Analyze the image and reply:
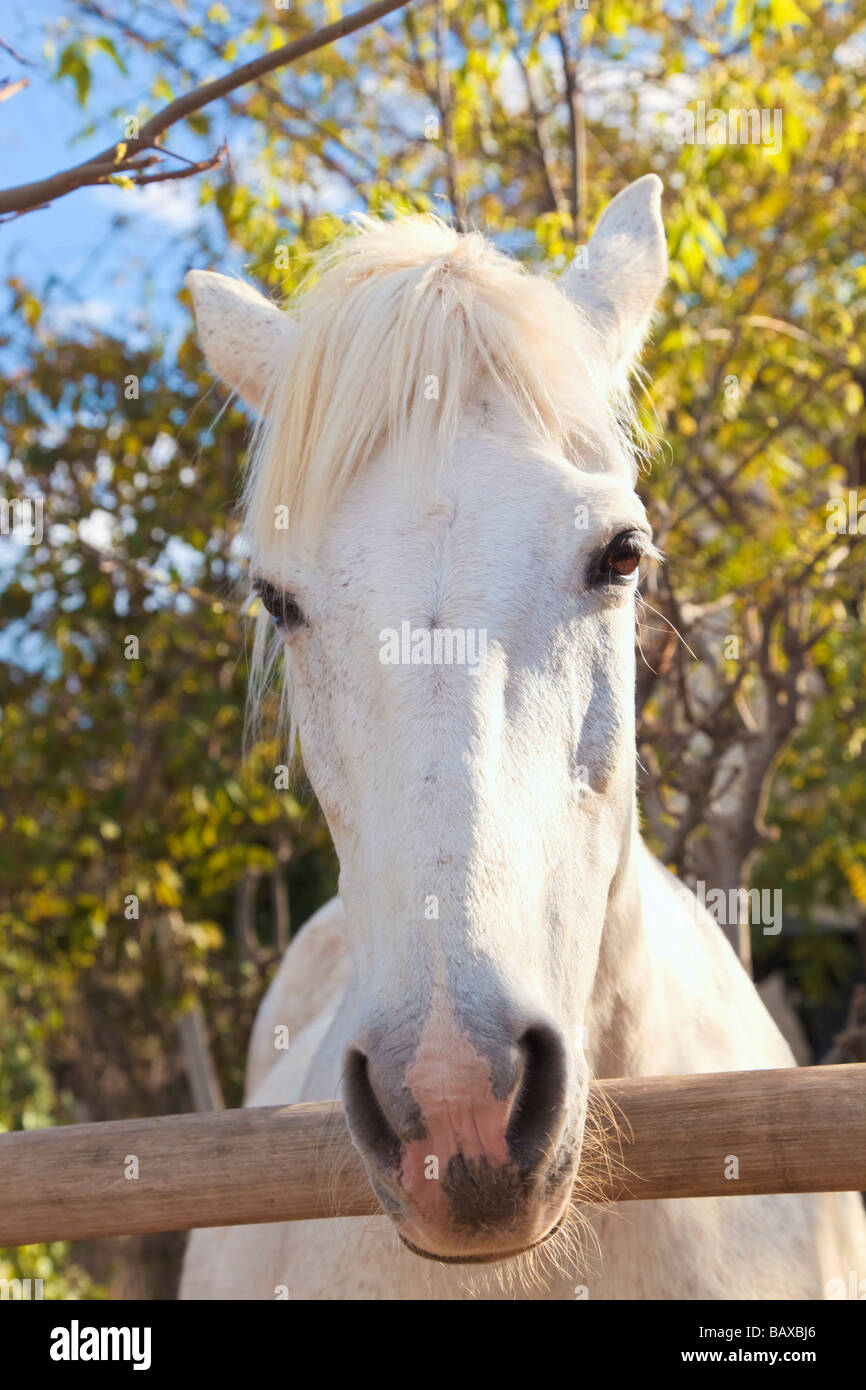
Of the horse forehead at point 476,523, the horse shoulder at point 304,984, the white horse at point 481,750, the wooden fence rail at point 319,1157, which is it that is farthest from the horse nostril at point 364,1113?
the horse shoulder at point 304,984

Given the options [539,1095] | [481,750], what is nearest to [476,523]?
[481,750]

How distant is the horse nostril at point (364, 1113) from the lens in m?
1.38

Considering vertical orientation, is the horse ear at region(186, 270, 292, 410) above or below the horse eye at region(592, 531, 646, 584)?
above

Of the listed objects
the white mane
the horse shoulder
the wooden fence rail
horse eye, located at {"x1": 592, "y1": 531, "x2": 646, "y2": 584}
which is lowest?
the wooden fence rail

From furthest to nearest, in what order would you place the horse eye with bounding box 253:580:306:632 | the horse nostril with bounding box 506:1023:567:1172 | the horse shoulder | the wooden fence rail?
1. the horse shoulder
2. the horse eye with bounding box 253:580:306:632
3. the wooden fence rail
4. the horse nostril with bounding box 506:1023:567:1172

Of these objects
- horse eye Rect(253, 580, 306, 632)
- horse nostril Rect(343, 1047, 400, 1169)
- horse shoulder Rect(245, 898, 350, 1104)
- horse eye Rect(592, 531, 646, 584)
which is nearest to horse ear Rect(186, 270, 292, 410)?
horse eye Rect(253, 580, 306, 632)

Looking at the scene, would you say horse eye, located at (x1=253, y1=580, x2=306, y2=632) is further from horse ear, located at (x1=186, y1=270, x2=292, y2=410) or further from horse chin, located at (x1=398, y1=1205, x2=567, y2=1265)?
horse chin, located at (x1=398, y1=1205, x2=567, y2=1265)

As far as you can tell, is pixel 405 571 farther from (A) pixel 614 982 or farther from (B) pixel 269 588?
(A) pixel 614 982

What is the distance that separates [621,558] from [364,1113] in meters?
0.91

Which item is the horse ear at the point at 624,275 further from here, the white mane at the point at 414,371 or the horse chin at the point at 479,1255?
the horse chin at the point at 479,1255

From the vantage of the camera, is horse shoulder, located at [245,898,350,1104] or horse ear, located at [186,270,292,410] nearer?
horse ear, located at [186,270,292,410]

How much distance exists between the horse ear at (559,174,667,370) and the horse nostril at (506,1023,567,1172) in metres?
1.34

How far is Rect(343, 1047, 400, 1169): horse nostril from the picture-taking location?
1.38m

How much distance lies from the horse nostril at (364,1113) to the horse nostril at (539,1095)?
16 centimetres
